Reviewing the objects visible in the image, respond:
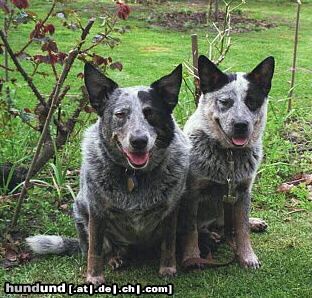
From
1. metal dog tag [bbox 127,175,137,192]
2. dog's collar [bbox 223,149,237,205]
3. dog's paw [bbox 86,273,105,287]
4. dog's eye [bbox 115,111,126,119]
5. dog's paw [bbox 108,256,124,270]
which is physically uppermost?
dog's eye [bbox 115,111,126,119]

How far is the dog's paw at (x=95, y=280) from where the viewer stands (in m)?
3.42

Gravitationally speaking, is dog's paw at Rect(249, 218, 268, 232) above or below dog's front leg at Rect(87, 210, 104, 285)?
below

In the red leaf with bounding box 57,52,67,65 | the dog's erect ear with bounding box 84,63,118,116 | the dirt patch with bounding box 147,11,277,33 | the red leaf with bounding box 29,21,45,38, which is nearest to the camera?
the dog's erect ear with bounding box 84,63,118,116

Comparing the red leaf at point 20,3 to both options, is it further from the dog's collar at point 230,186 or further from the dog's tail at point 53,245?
the dog's collar at point 230,186

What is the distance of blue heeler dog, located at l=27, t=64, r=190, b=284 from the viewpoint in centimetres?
324

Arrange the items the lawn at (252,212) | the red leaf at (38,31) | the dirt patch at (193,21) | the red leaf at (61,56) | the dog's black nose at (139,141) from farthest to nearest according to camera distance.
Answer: the dirt patch at (193,21), the red leaf at (61,56), the red leaf at (38,31), the lawn at (252,212), the dog's black nose at (139,141)

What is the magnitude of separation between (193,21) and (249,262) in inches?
410

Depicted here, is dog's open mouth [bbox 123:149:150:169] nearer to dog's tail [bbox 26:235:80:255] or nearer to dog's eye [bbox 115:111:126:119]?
dog's eye [bbox 115:111:126:119]

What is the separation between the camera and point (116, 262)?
3.67 meters

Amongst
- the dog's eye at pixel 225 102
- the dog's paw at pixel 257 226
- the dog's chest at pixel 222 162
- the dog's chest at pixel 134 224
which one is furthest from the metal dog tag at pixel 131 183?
the dog's paw at pixel 257 226

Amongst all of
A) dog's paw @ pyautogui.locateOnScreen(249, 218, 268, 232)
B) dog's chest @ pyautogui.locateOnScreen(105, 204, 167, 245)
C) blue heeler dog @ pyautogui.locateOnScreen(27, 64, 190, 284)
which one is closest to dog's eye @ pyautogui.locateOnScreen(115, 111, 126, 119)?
blue heeler dog @ pyautogui.locateOnScreen(27, 64, 190, 284)

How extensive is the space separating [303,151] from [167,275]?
2.73 m

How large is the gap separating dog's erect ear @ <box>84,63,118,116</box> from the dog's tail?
0.96m

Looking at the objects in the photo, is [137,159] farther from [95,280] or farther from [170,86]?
[95,280]
